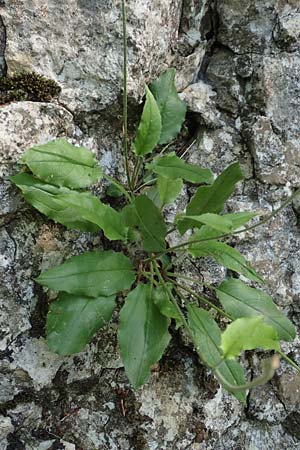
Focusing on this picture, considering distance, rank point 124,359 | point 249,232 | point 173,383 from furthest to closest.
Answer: point 249,232
point 173,383
point 124,359

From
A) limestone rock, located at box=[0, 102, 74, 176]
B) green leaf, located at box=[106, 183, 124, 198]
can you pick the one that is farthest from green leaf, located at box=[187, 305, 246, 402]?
limestone rock, located at box=[0, 102, 74, 176]

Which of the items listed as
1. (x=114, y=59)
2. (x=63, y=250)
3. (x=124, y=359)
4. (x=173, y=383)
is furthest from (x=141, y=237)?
(x=114, y=59)

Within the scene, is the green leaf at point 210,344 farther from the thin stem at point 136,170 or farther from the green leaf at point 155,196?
the thin stem at point 136,170

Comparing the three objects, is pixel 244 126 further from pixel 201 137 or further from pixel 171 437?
pixel 171 437

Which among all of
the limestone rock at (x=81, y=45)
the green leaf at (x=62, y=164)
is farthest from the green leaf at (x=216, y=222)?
the limestone rock at (x=81, y=45)

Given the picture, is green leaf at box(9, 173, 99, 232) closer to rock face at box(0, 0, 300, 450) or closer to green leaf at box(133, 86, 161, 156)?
rock face at box(0, 0, 300, 450)

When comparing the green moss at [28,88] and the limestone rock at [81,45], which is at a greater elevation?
the limestone rock at [81,45]
